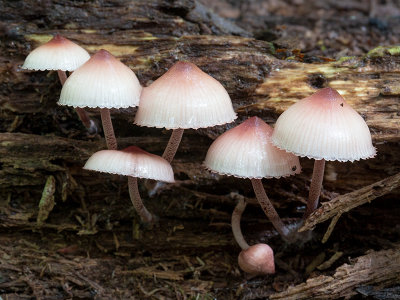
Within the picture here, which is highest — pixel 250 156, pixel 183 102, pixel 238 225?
pixel 183 102

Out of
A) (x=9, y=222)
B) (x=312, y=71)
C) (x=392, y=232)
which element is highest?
(x=312, y=71)

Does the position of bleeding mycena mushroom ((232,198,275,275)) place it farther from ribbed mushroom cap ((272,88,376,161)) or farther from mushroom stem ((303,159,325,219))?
ribbed mushroom cap ((272,88,376,161))

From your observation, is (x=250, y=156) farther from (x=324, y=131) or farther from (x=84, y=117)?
(x=84, y=117)

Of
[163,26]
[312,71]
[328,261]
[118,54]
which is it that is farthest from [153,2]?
[328,261]

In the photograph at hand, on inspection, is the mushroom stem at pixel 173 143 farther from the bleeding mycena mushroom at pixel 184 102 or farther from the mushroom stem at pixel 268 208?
the mushroom stem at pixel 268 208

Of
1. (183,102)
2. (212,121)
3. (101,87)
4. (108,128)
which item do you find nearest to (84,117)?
(108,128)

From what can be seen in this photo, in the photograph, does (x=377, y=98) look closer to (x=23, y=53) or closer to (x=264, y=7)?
(x=23, y=53)
